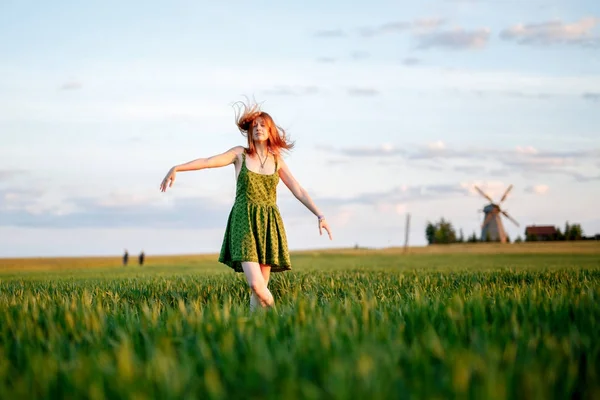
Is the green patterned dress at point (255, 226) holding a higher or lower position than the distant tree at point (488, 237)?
lower

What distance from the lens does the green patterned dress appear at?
328 inches

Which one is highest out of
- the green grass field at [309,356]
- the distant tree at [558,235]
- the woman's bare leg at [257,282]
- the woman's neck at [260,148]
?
the distant tree at [558,235]

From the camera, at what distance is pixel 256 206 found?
8531 millimetres

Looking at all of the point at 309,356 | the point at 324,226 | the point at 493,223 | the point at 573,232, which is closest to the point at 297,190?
the point at 324,226

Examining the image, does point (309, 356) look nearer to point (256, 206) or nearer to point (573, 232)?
point (256, 206)

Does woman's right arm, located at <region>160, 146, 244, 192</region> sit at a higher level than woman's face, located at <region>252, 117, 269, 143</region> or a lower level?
lower

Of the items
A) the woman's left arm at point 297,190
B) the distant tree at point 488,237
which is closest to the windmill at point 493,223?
the distant tree at point 488,237

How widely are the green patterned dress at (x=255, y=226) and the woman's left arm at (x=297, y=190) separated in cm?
28

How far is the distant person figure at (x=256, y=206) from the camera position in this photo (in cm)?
830

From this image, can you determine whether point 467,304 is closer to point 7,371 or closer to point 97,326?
point 97,326

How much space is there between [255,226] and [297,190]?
3.45ft

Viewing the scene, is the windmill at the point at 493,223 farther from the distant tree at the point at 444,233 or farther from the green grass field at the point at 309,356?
the green grass field at the point at 309,356

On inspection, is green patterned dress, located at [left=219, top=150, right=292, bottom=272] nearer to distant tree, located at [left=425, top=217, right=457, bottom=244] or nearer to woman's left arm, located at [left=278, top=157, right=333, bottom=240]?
woman's left arm, located at [left=278, top=157, right=333, bottom=240]

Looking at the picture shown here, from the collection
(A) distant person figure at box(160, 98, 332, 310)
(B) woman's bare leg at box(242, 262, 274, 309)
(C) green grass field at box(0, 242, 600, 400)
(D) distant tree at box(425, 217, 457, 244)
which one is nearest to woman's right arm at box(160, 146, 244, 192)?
(A) distant person figure at box(160, 98, 332, 310)
